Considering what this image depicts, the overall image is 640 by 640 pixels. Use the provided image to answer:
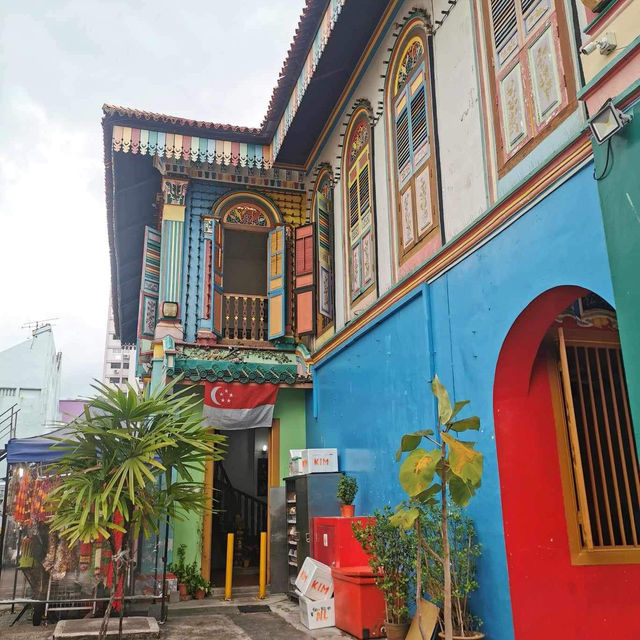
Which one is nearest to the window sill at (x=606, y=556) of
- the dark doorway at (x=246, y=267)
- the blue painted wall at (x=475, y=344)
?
the blue painted wall at (x=475, y=344)

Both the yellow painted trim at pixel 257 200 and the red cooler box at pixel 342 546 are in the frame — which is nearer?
the red cooler box at pixel 342 546

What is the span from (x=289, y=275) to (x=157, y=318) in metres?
2.45

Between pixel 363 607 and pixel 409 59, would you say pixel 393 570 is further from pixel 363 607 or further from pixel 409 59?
pixel 409 59

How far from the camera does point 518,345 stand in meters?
5.38

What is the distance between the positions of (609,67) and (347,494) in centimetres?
589

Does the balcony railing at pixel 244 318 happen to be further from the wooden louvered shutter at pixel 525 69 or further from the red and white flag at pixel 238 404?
the wooden louvered shutter at pixel 525 69

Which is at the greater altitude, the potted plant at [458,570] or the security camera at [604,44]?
the security camera at [604,44]

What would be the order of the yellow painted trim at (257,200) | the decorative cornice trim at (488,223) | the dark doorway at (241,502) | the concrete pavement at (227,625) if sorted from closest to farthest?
the decorative cornice trim at (488,223) → the concrete pavement at (227,625) → the yellow painted trim at (257,200) → the dark doorway at (241,502)

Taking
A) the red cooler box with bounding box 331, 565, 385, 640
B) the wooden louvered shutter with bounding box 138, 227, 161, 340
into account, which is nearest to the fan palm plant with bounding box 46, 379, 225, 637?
the red cooler box with bounding box 331, 565, 385, 640

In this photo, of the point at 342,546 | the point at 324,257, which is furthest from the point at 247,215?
the point at 342,546

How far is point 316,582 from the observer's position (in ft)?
24.6

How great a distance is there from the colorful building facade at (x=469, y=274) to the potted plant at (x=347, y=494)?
0.40 feet

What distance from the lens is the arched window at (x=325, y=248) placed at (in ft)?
33.9

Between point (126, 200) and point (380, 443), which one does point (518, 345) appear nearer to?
point (380, 443)
